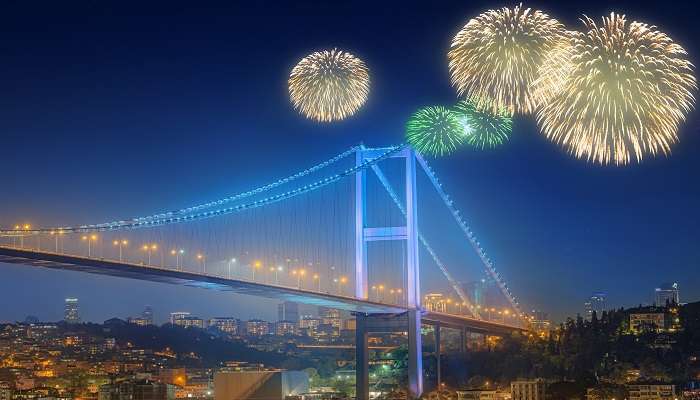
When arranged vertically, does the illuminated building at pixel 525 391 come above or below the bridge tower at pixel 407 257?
below

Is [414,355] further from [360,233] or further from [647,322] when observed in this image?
[647,322]

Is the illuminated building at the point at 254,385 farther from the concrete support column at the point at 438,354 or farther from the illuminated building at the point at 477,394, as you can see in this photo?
the illuminated building at the point at 477,394

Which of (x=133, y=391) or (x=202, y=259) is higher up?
(x=202, y=259)

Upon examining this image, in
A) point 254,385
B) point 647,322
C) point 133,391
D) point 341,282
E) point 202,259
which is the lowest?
point 133,391

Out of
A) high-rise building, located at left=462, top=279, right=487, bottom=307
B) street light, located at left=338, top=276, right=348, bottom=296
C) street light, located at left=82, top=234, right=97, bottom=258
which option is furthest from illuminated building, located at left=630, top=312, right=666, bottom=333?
street light, located at left=82, top=234, right=97, bottom=258

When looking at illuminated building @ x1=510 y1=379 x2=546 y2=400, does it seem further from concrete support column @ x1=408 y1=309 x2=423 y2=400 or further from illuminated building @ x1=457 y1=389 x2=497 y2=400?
concrete support column @ x1=408 y1=309 x2=423 y2=400

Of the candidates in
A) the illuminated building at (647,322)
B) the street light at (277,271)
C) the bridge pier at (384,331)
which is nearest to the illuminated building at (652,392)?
the bridge pier at (384,331)

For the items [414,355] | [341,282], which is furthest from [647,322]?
[341,282]
